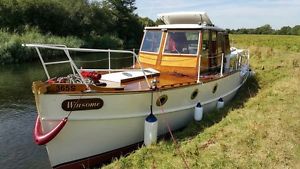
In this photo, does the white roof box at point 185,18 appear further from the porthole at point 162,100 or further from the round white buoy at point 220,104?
the porthole at point 162,100

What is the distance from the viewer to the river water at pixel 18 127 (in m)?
8.45

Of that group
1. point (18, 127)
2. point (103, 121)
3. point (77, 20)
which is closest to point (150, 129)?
point (103, 121)

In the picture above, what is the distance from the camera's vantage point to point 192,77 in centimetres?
984

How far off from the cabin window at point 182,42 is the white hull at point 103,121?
1746mm

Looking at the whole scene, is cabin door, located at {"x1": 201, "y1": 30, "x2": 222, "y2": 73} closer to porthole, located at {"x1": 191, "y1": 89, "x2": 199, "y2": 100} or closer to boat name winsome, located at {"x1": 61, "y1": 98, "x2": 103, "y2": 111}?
porthole, located at {"x1": 191, "y1": 89, "x2": 199, "y2": 100}

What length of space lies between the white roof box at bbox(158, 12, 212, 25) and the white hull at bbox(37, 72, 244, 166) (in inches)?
140

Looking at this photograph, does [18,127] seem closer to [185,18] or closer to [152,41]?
[152,41]

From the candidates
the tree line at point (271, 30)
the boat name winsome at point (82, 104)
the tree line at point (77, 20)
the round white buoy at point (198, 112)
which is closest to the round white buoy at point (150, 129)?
the boat name winsome at point (82, 104)

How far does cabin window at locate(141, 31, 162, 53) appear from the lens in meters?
10.6

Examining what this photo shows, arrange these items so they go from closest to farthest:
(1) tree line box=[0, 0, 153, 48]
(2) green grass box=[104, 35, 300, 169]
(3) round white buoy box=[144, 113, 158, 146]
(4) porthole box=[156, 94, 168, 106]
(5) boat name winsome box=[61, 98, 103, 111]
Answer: (2) green grass box=[104, 35, 300, 169] → (5) boat name winsome box=[61, 98, 103, 111] → (3) round white buoy box=[144, 113, 158, 146] → (4) porthole box=[156, 94, 168, 106] → (1) tree line box=[0, 0, 153, 48]

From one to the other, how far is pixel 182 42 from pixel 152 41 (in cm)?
109

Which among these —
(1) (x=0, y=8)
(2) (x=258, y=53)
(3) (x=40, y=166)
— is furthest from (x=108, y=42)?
(3) (x=40, y=166)

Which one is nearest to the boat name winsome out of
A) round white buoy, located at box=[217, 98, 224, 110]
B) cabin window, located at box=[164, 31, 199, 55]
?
cabin window, located at box=[164, 31, 199, 55]

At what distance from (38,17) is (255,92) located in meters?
34.8
